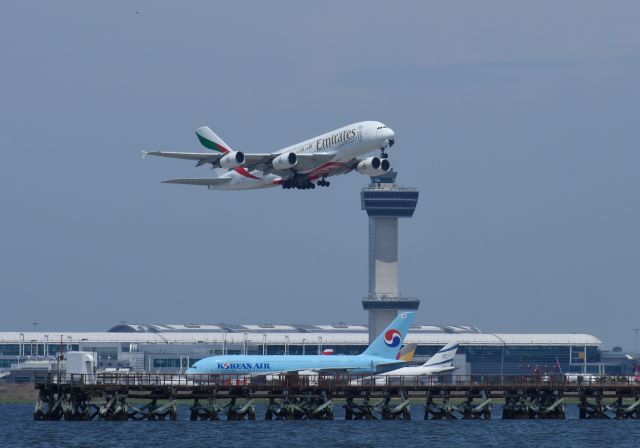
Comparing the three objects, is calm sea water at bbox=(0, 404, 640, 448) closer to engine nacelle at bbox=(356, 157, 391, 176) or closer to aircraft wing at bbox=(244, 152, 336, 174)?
engine nacelle at bbox=(356, 157, 391, 176)

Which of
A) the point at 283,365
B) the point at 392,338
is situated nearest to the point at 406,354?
the point at 392,338

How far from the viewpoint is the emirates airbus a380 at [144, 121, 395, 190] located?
11031cm

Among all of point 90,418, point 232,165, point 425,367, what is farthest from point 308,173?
point 425,367

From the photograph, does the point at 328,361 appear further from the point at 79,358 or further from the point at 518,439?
the point at 518,439

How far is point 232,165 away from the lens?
360 ft

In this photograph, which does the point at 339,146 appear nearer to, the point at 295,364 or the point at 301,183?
the point at 301,183

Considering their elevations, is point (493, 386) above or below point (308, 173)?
below

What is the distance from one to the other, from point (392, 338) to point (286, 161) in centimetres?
3337

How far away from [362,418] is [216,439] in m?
20.2

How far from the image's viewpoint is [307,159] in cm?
11212

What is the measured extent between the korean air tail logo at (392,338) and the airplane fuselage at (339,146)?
2702 cm

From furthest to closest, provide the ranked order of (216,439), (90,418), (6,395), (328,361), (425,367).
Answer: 1. (6,395)
2. (425,367)
3. (328,361)
4. (90,418)
5. (216,439)

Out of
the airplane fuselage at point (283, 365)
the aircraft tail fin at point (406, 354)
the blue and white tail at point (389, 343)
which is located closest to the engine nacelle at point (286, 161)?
the airplane fuselage at point (283, 365)

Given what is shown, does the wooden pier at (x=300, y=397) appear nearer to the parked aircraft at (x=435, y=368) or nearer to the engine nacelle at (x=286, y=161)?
the engine nacelle at (x=286, y=161)
